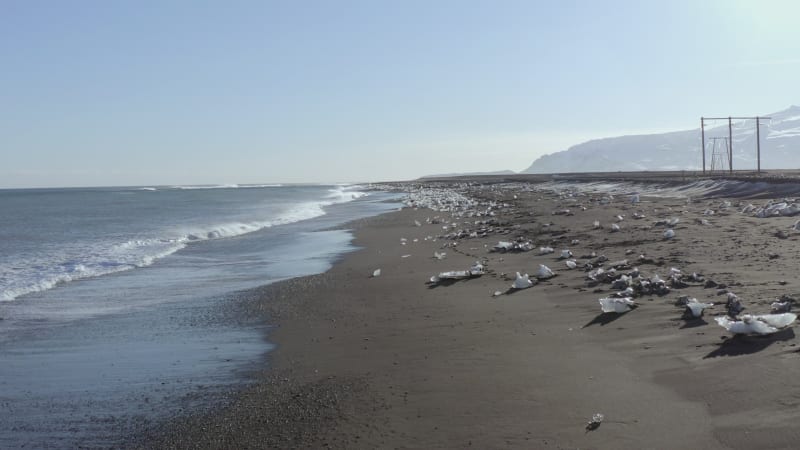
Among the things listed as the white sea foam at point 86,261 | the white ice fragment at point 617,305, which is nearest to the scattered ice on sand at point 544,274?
the white ice fragment at point 617,305

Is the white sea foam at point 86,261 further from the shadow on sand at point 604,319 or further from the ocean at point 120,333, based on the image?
the shadow on sand at point 604,319

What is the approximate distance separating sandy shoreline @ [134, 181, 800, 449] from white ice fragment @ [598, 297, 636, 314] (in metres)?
0.20

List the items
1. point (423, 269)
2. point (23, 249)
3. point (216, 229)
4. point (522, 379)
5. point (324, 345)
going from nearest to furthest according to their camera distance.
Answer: point (522, 379)
point (324, 345)
point (423, 269)
point (23, 249)
point (216, 229)

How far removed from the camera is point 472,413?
500cm

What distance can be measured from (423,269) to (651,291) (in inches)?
246

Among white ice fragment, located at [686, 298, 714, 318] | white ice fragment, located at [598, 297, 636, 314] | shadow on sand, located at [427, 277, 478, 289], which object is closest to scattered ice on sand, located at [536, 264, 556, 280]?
shadow on sand, located at [427, 277, 478, 289]

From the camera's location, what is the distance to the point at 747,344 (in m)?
5.50

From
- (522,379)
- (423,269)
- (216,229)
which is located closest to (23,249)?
(216,229)

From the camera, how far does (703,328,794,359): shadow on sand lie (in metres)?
5.39

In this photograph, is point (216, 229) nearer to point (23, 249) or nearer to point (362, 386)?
point (23, 249)

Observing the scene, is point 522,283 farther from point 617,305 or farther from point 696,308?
point 696,308

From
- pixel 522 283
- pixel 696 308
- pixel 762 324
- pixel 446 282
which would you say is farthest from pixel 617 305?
pixel 446 282

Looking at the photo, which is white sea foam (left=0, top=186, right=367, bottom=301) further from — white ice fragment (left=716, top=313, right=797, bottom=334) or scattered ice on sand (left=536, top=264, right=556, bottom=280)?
white ice fragment (left=716, top=313, right=797, bottom=334)

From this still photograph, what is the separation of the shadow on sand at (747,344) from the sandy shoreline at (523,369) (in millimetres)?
17
